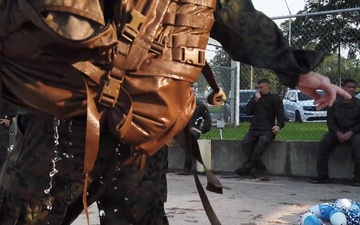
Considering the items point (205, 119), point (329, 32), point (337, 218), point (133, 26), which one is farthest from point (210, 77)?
point (205, 119)

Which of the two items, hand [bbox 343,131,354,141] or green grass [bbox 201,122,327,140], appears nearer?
hand [bbox 343,131,354,141]

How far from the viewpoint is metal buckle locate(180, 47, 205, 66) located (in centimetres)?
221

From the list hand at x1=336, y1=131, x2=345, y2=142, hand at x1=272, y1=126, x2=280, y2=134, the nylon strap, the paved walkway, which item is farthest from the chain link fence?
the nylon strap

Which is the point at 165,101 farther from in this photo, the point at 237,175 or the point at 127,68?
the point at 237,175

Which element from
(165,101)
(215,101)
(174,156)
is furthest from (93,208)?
(174,156)

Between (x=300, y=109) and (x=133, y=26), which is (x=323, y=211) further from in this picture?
(x=300, y=109)

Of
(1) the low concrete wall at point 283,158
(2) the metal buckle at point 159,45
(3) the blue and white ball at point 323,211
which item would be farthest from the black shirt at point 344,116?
(2) the metal buckle at point 159,45

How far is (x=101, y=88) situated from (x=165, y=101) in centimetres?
24

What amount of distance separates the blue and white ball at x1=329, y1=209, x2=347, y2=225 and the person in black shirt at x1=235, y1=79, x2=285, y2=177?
166 inches

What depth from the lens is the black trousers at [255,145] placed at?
9625 millimetres

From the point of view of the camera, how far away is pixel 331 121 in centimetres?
916

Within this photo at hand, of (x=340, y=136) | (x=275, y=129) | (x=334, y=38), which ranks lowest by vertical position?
(x=340, y=136)

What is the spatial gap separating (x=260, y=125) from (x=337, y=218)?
16.1 ft

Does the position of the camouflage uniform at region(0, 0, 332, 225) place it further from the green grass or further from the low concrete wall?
the green grass
